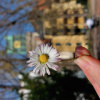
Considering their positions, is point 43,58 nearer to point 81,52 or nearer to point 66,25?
point 81,52

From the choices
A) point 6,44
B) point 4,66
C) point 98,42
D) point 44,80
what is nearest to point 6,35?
point 6,44

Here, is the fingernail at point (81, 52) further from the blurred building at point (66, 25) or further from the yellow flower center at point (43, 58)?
the blurred building at point (66, 25)

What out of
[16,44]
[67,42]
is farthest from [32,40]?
[67,42]

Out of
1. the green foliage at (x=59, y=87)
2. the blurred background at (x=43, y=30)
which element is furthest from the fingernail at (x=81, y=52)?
the blurred background at (x=43, y=30)

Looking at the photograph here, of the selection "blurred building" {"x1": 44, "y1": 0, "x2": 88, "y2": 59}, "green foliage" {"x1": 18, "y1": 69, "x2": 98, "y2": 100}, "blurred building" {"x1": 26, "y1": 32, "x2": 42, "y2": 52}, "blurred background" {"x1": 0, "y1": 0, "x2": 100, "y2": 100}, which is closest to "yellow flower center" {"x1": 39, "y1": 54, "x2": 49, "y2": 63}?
"green foliage" {"x1": 18, "y1": 69, "x2": 98, "y2": 100}

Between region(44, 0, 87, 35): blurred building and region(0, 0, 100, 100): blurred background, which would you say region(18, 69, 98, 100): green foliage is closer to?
region(0, 0, 100, 100): blurred background

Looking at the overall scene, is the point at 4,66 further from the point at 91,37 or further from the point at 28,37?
the point at 91,37

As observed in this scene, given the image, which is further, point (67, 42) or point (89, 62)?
point (67, 42)
